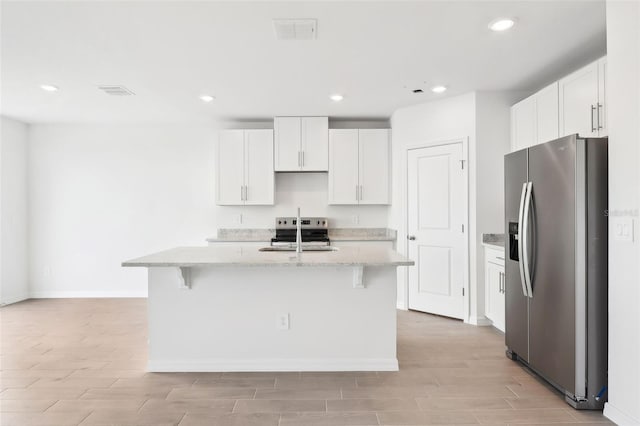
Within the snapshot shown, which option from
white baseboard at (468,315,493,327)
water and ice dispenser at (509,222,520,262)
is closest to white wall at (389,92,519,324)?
white baseboard at (468,315,493,327)

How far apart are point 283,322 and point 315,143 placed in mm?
2868

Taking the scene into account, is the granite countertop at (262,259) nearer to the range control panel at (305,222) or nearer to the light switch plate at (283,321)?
the light switch plate at (283,321)

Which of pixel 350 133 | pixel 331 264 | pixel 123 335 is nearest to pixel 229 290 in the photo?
pixel 331 264

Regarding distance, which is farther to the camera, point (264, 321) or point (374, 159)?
point (374, 159)

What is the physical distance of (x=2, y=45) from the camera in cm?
295

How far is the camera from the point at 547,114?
11.4ft

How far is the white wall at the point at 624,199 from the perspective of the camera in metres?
2.05

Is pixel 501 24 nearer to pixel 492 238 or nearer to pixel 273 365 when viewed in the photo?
pixel 492 238

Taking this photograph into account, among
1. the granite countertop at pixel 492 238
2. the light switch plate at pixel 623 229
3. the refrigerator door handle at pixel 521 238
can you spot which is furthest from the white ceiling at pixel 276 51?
the granite countertop at pixel 492 238

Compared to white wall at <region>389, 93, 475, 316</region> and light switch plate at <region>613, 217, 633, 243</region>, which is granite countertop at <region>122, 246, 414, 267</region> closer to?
light switch plate at <region>613, 217, 633, 243</region>

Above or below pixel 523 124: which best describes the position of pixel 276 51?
above

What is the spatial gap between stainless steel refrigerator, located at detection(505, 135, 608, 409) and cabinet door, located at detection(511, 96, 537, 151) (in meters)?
1.11

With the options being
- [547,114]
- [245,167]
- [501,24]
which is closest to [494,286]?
[547,114]

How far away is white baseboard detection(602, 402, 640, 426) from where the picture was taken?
6.76 ft
